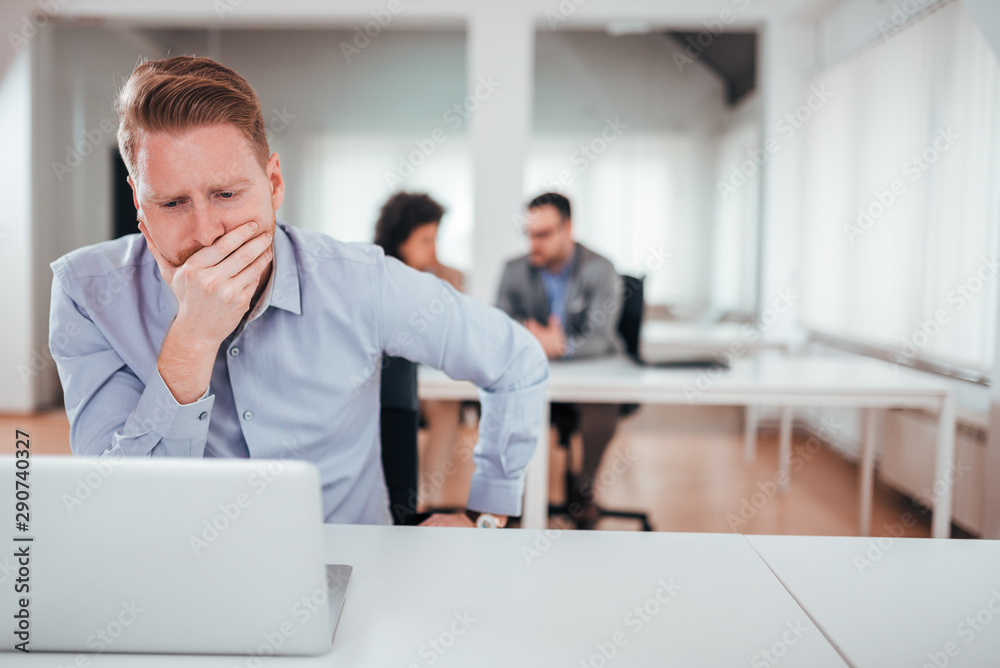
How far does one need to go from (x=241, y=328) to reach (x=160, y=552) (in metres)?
0.51

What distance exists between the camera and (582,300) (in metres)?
3.19

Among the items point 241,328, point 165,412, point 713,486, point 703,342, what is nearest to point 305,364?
point 241,328

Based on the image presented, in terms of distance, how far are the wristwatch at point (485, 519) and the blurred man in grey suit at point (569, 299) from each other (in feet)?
5.55

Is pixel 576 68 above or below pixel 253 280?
above

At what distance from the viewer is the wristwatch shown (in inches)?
45.0

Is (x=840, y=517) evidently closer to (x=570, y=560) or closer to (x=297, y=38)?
(x=570, y=560)

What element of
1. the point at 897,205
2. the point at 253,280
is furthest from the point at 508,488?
the point at 897,205

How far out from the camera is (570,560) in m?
0.85

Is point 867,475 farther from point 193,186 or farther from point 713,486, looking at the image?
point 193,186

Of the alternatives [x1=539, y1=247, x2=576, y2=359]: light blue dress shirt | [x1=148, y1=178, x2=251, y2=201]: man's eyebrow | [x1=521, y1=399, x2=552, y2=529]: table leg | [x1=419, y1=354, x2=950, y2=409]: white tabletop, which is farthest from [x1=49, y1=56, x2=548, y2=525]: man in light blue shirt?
[x1=539, y1=247, x2=576, y2=359]: light blue dress shirt

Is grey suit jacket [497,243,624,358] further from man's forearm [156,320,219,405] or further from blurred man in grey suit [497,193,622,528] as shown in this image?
man's forearm [156,320,219,405]

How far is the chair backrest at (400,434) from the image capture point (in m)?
1.23

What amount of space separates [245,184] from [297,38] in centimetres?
425

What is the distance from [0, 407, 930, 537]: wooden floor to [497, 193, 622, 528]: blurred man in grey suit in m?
0.29
